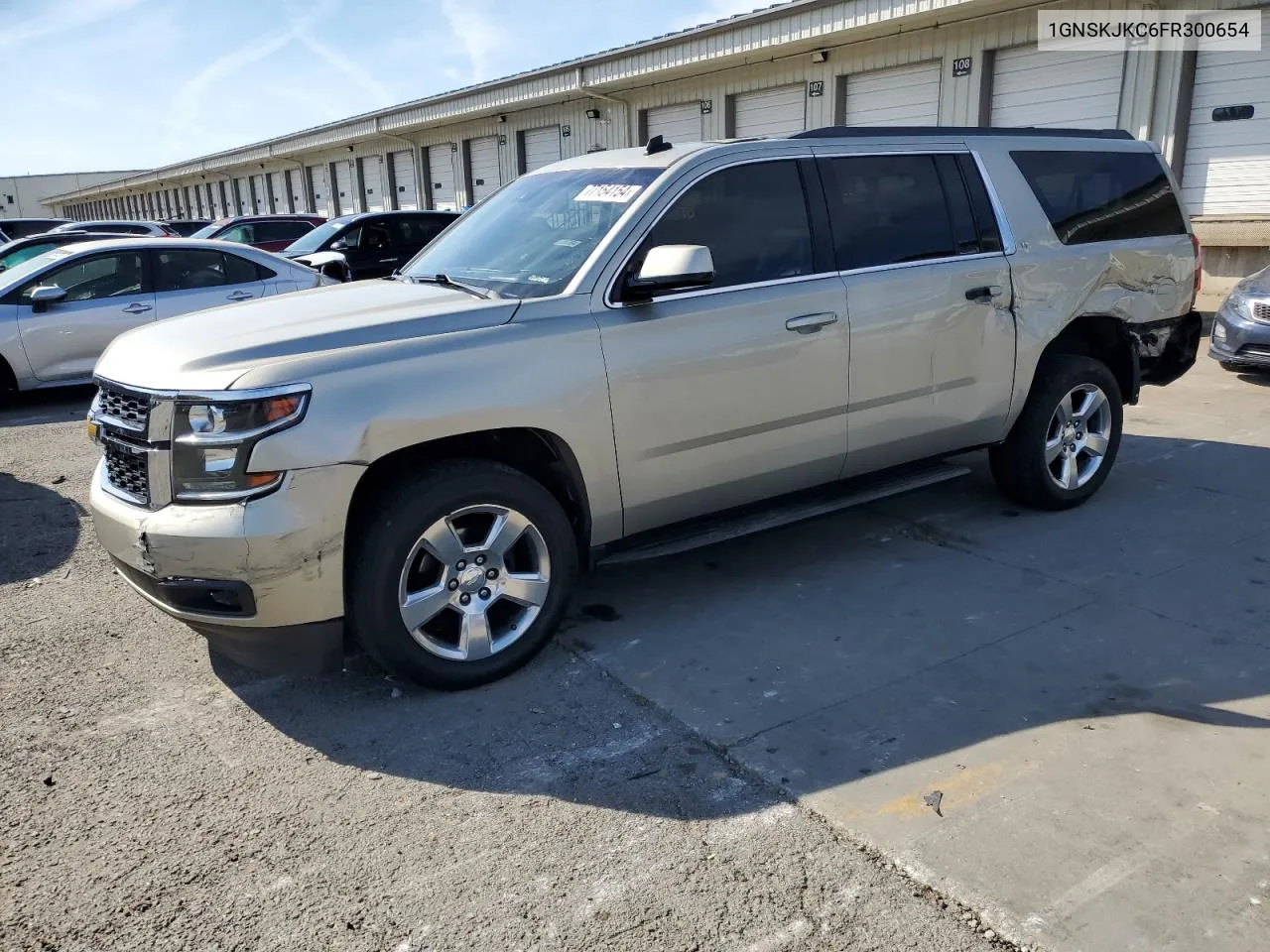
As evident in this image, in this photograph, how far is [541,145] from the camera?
22516 mm

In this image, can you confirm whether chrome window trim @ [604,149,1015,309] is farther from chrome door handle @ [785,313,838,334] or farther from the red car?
the red car

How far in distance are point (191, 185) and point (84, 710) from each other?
51.4 meters

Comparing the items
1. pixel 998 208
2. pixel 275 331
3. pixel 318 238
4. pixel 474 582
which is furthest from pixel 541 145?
pixel 474 582

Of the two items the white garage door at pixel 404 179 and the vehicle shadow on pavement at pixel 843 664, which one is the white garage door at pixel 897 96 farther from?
the white garage door at pixel 404 179

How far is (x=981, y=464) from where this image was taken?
6.62 m

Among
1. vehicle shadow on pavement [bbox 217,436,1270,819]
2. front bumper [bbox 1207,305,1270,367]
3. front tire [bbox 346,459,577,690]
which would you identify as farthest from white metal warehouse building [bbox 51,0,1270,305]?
front tire [bbox 346,459,577,690]

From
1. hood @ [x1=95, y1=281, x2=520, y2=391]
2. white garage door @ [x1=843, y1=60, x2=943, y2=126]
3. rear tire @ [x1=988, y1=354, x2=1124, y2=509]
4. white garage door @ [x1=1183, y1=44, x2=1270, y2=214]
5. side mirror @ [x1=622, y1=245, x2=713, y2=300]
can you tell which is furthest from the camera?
white garage door @ [x1=843, y1=60, x2=943, y2=126]

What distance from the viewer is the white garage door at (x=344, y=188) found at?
1252 inches

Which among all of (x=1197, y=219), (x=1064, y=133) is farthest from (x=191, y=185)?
(x=1064, y=133)

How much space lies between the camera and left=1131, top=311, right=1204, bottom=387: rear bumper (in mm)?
5875

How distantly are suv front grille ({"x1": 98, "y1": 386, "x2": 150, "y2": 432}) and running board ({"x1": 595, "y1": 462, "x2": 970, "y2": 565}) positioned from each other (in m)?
1.76

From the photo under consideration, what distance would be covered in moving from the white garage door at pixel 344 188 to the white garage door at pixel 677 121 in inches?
601

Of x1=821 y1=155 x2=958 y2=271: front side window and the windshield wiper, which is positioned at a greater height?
x1=821 y1=155 x2=958 y2=271: front side window

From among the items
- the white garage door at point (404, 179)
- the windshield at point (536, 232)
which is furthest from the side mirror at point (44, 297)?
the white garage door at point (404, 179)
